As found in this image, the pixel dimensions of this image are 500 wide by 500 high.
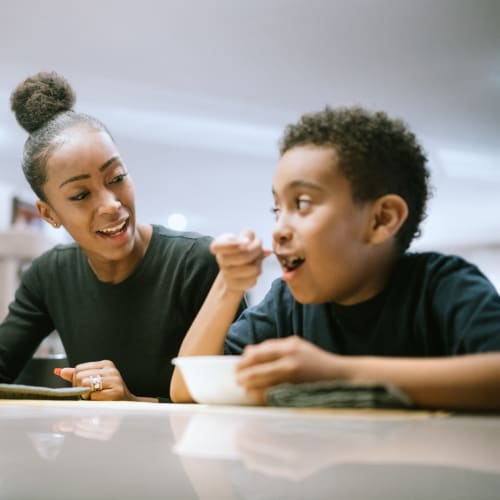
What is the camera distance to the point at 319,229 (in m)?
0.70

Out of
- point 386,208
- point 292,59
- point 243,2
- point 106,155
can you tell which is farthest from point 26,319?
point 292,59

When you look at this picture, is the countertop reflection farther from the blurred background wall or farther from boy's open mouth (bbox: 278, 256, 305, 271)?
the blurred background wall

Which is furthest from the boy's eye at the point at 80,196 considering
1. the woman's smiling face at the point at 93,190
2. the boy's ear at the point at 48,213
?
the boy's ear at the point at 48,213

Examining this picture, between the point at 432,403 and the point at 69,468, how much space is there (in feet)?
1.04

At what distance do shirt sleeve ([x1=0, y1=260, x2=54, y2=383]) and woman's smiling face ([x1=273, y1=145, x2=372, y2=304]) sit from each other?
2.45 feet

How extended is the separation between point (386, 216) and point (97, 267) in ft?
2.24

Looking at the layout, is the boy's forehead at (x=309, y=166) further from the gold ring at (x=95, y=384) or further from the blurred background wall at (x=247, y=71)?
the blurred background wall at (x=247, y=71)

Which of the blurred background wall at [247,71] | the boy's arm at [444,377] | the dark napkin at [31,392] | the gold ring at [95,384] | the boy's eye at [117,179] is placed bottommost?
the gold ring at [95,384]

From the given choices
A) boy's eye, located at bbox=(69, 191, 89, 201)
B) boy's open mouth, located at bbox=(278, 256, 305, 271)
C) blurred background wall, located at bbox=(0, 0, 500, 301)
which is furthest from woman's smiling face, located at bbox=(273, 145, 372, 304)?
blurred background wall, located at bbox=(0, 0, 500, 301)

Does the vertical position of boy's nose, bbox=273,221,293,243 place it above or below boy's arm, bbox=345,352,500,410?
above

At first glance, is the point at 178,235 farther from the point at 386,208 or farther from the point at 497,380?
the point at 497,380

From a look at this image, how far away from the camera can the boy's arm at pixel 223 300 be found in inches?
29.7

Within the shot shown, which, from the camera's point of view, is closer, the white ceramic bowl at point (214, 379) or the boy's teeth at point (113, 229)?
the white ceramic bowl at point (214, 379)

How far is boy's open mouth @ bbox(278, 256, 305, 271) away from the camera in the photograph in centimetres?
72
